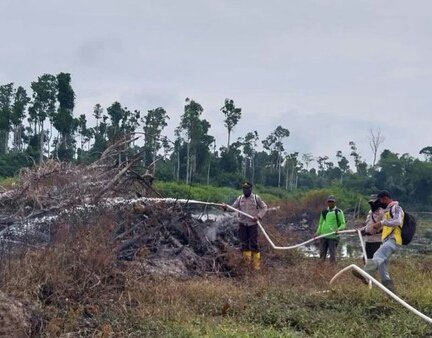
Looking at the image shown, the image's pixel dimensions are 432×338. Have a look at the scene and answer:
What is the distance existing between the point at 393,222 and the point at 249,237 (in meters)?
3.47

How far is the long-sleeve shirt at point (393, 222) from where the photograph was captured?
8258 millimetres

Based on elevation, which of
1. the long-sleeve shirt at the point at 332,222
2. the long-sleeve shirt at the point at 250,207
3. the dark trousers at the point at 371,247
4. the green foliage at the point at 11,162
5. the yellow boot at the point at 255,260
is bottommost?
the yellow boot at the point at 255,260

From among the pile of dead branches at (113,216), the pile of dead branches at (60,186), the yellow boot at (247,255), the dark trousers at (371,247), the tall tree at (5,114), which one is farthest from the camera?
the tall tree at (5,114)

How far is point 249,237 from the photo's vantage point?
11180mm

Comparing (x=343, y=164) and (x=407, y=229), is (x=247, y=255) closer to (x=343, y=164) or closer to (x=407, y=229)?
(x=407, y=229)

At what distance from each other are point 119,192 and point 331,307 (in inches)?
174

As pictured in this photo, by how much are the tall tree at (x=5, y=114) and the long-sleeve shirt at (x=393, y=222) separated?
3753cm

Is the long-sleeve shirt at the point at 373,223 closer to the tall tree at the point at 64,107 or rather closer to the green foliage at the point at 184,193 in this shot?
the green foliage at the point at 184,193

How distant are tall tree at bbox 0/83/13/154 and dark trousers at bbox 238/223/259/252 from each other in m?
34.3

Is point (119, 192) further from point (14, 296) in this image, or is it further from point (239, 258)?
point (14, 296)

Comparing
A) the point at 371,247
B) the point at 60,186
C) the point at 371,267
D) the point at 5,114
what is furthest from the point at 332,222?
the point at 5,114

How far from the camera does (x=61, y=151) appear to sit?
38.4 m

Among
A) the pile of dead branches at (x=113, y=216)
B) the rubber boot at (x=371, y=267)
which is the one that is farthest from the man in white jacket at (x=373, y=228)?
the pile of dead branches at (x=113, y=216)

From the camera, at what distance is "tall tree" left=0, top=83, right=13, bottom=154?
42031mm
